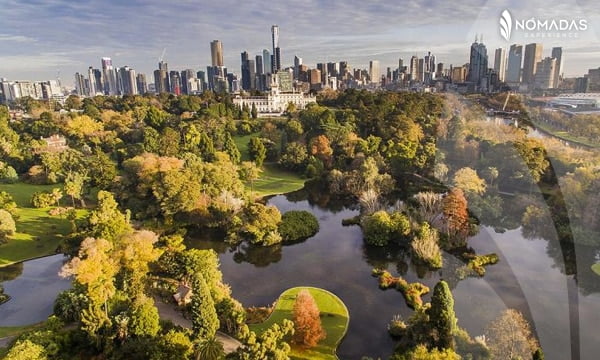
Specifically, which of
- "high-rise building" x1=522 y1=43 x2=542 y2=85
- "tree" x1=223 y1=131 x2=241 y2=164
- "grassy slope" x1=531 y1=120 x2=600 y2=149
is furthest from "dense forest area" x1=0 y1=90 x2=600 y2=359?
"high-rise building" x1=522 y1=43 x2=542 y2=85

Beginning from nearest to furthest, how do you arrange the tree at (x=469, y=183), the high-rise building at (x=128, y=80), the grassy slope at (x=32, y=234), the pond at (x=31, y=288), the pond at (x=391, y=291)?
the pond at (x=391, y=291), the pond at (x=31, y=288), the grassy slope at (x=32, y=234), the tree at (x=469, y=183), the high-rise building at (x=128, y=80)

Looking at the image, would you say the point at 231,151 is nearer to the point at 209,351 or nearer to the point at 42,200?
the point at 42,200

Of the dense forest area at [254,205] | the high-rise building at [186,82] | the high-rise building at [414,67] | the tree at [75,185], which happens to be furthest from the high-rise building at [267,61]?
the tree at [75,185]

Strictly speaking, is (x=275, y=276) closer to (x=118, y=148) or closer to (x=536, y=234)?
(x=536, y=234)

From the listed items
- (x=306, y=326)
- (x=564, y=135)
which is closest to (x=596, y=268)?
(x=306, y=326)

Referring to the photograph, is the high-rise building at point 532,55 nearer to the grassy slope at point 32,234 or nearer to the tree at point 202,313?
the tree at point 202,313

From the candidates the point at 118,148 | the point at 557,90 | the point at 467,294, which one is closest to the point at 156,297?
the point at 467,294

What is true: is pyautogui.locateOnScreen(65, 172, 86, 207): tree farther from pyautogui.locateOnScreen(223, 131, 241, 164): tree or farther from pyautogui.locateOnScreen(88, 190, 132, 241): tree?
pyautogui.locateOnScreen(223, 131, 241, 164): tree
